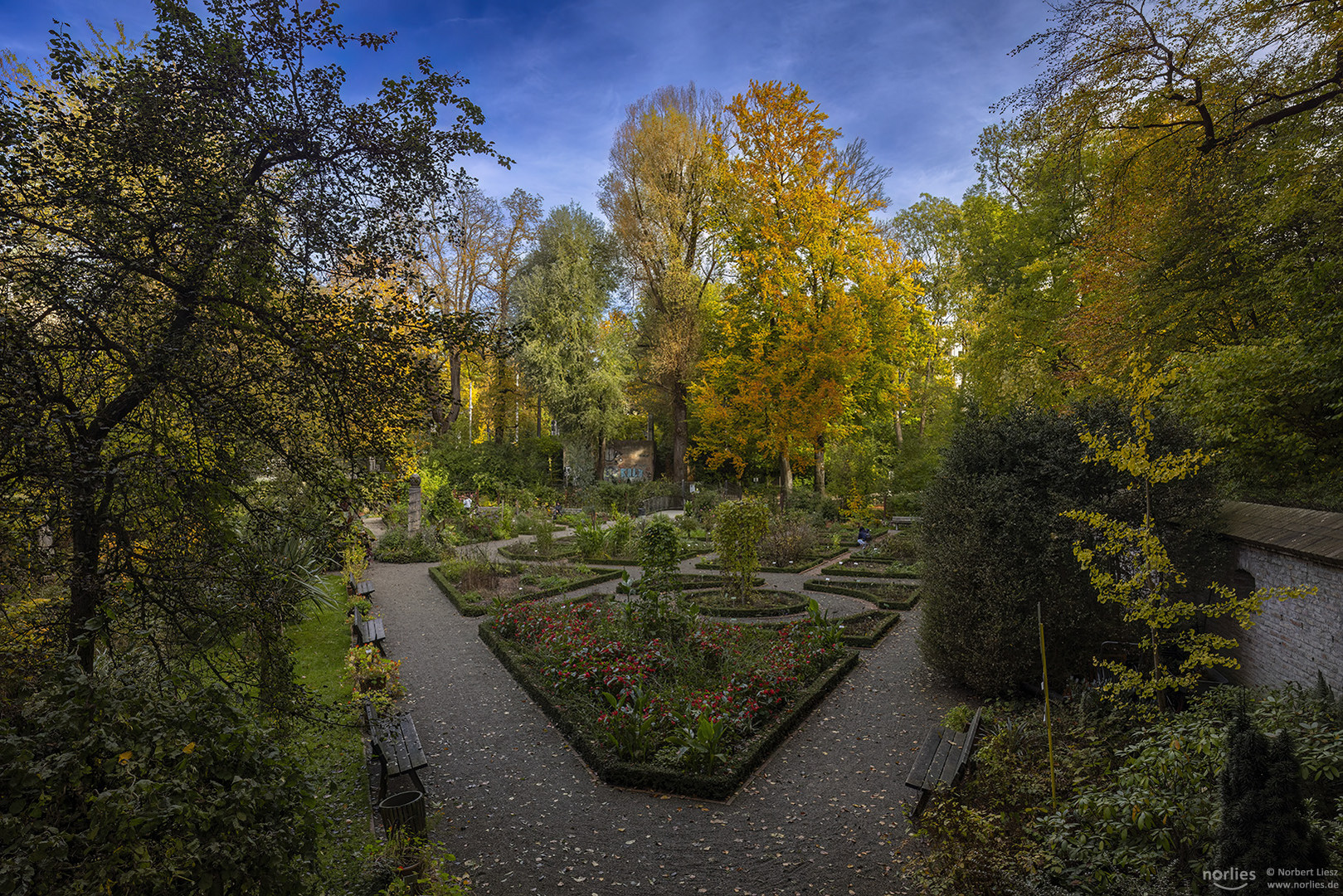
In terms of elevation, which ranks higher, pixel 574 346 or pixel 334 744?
pixel 574 346

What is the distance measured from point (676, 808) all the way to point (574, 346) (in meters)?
24.7

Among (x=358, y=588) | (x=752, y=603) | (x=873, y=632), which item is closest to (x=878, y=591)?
(x=752, y=603)

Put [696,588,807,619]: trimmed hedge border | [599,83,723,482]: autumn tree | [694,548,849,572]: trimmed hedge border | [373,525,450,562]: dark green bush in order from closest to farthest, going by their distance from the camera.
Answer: [696,588,807,619]: trimmed hedge border
[694,548,849,572]: trimmed hedge border
[373,525,450,562]: dark green bush
[599,83,723,482]: autumn tree

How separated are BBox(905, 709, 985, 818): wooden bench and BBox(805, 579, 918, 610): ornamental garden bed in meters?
6.08

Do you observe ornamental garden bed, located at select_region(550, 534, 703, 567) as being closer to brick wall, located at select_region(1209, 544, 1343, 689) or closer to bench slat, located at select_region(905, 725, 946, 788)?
bench slat, located at select_region(905, 725, 946, 788)

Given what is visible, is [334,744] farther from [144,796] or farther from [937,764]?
[937,764]

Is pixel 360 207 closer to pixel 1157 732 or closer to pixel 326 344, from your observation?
pixel 326 344

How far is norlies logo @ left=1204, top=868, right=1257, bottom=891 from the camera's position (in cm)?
305

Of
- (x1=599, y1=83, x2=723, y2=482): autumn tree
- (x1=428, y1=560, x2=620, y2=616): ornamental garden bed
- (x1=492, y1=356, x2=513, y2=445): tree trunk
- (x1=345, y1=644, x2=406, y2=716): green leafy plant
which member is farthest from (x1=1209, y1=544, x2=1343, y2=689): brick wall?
(x1=492, y1=356, x2=513, y2=445): tree trunk

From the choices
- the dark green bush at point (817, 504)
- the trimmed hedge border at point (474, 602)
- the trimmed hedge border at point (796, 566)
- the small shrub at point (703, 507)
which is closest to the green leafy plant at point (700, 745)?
the trimmed hedge border at point (474, 602)

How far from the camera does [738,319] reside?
20.7 meters

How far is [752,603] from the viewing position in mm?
11883

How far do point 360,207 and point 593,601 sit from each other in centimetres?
839

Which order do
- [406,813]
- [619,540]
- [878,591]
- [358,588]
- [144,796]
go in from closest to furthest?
[144,796] < [406,813] < [358,588] < [878,591] < [619,540]
